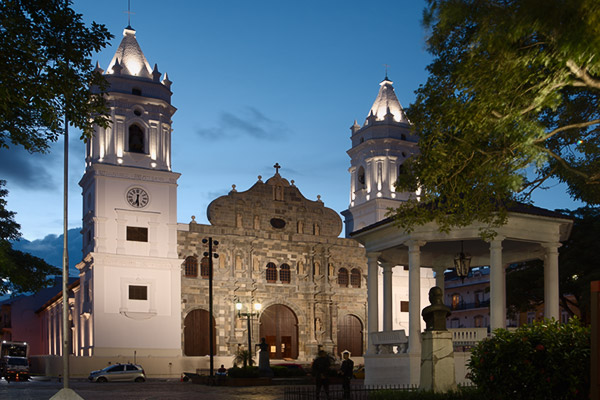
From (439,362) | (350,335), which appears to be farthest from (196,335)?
(439,362)

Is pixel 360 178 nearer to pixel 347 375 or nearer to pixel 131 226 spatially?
pixel 131 226

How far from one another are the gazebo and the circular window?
3127cm

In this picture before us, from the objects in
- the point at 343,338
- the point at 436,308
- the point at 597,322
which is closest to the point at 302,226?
the point at 343,338

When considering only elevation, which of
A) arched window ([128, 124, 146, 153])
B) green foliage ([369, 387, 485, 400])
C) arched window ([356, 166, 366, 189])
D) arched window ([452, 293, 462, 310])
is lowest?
arched window ([452, 293, 462, 310])

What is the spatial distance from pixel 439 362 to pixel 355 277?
45.3 meters

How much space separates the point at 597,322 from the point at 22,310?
92.3 metres

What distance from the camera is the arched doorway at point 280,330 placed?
5625 centimetres

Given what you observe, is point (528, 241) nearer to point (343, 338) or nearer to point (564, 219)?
point (564, 219)

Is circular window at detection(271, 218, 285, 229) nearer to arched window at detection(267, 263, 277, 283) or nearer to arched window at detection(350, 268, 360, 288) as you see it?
arched window at detection(267, 263, 277, 283)

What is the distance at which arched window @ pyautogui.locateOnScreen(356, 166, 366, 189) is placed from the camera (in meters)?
62.8

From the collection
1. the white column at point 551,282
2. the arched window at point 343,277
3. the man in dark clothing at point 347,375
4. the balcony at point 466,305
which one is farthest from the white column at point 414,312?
the balcony at point 466,305

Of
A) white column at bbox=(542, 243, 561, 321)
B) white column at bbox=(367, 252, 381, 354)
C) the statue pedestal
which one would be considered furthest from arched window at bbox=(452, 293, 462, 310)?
the statue pedestal

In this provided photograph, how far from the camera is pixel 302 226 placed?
5906 cm

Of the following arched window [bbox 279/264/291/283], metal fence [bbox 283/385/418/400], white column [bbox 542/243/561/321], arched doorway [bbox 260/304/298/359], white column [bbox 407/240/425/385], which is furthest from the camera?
arched window [bbox 279/264/291/283]
